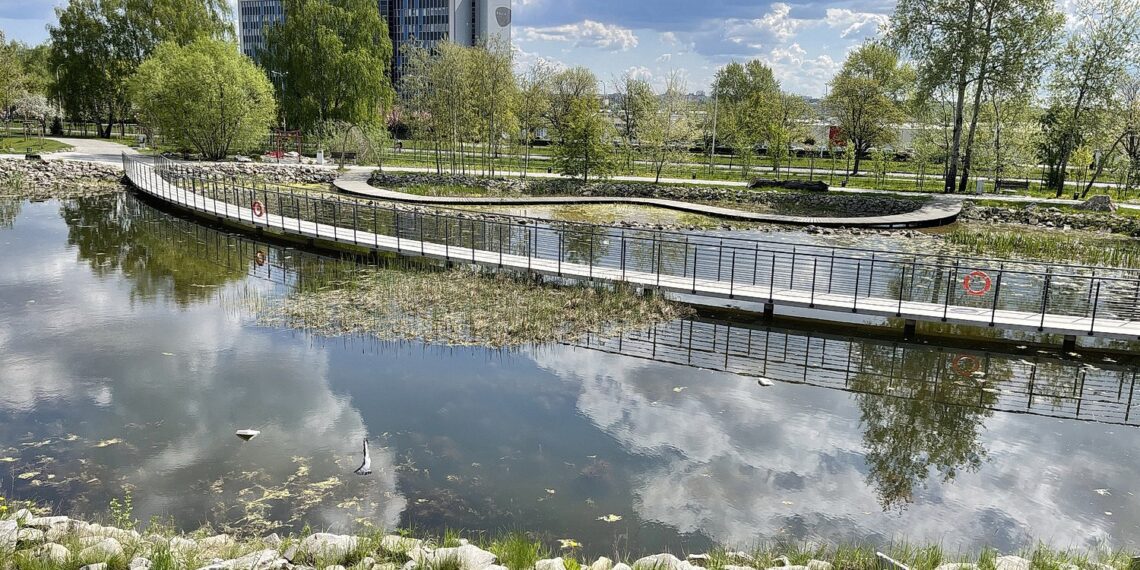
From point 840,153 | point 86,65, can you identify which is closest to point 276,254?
point 86,65

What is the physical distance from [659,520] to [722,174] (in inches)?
1779

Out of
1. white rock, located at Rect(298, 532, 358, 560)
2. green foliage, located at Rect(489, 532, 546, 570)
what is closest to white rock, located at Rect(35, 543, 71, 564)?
white rock, located at Rect(298, 532, 358, 560)

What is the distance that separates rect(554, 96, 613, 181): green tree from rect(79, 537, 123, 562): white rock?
38732mm

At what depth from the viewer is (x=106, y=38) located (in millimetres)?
61000

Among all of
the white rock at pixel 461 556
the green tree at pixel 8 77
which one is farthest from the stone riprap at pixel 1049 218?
the green tree at pixel 8 77

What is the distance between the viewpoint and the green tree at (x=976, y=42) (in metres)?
37.7

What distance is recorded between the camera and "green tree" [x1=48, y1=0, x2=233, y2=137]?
196ft

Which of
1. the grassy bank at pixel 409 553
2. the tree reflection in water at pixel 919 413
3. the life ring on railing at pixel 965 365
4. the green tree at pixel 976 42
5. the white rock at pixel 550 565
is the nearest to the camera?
the grassy bank at pixel 409 553

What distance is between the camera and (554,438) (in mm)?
11578

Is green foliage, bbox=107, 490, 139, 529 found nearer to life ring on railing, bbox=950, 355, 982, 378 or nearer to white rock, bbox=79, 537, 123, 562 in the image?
white rock, bbox=79, 537, 123, 562

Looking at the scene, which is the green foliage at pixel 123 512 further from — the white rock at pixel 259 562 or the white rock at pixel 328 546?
the white rock at pixel 328 546

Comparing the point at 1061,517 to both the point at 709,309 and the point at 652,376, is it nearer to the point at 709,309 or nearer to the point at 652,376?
the point at 652,376

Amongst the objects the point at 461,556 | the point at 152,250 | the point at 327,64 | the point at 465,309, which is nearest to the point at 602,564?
the point at 461,556

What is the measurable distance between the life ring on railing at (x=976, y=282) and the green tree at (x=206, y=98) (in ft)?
146
